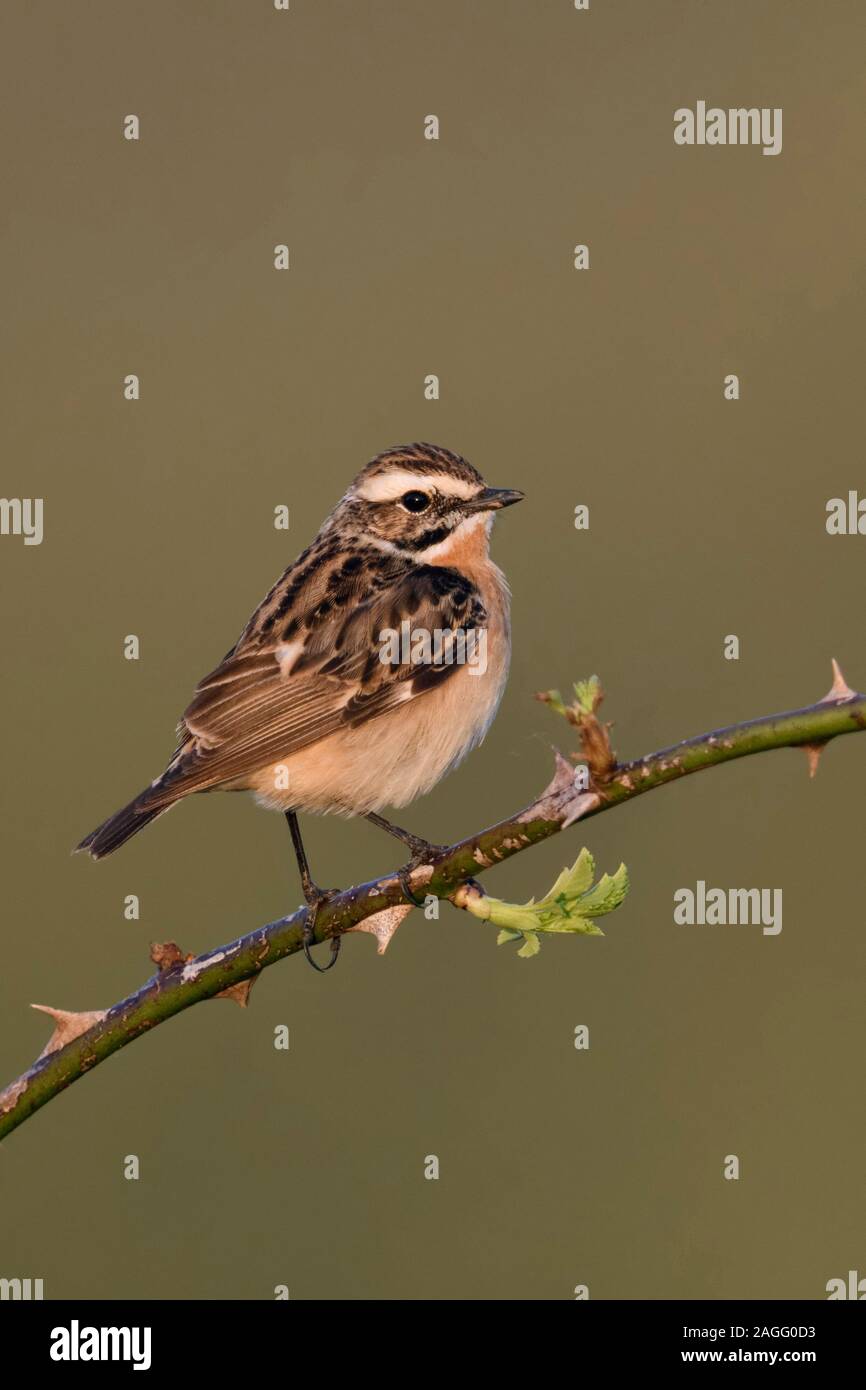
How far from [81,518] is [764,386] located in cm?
428

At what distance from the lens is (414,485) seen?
718cm

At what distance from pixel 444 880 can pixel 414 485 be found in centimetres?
362

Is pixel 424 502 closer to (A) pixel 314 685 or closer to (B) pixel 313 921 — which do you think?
(A) pixel 314 685

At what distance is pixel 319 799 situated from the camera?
6.52 metres

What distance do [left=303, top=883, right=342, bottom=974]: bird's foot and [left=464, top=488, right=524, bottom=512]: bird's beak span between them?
163 cm

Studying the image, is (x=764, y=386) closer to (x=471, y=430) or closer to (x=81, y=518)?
(x=471, y=430)

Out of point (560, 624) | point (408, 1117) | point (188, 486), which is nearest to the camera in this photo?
point (408, 1117)

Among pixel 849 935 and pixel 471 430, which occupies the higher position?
pixel 471 430

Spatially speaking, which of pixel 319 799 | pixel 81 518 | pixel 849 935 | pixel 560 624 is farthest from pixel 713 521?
pixel 319 799

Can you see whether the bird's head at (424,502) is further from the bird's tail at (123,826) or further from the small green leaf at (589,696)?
the small green leaf at (589,696)

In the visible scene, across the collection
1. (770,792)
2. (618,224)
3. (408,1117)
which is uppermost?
(618,224)

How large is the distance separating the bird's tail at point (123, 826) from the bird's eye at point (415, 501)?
1838 millimetres

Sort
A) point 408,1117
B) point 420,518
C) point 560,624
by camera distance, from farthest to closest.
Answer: point 560,624
point 408,1117
point 420,518

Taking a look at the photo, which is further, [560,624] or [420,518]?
[560,624]
